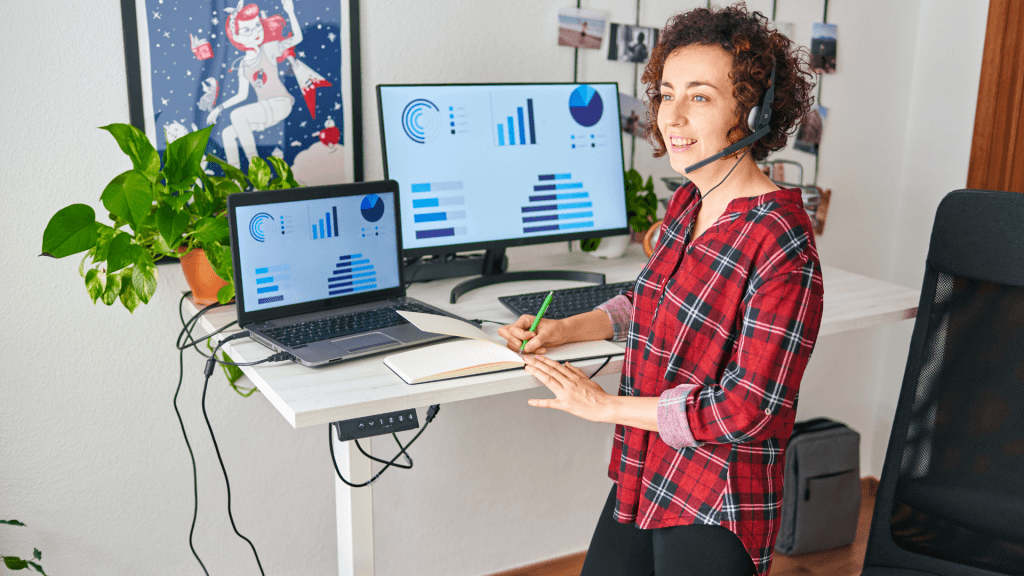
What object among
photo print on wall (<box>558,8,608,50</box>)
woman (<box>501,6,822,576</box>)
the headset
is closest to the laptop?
woman (<box>501,6,822,576</box>)

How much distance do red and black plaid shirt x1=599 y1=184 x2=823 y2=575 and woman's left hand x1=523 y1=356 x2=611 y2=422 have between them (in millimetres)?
67

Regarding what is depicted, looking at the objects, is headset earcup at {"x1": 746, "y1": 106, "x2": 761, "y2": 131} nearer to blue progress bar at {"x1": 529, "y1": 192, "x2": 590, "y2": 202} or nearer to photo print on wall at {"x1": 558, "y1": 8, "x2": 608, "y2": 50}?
blue progress bar at {"x1": 529, "y1": 192, "x2": 590, "y2": 202}

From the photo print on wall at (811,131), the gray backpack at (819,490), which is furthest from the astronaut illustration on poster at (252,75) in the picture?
the gray backpack at (819,490)

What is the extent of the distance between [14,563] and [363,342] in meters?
0.92

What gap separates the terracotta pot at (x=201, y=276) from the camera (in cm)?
145

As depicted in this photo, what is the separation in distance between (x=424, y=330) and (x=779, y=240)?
57 centimetres

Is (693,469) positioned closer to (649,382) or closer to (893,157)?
(649,382)

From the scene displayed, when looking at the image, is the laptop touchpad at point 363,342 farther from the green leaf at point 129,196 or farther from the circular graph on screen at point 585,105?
the circular graph on screen at point 585,105

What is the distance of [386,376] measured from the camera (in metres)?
1.19

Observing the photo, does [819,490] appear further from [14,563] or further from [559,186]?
[14,563]

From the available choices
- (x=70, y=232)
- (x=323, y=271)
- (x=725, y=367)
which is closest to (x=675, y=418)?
(x=725, y=367)

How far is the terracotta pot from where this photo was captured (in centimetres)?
145

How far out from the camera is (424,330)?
1.28 meters

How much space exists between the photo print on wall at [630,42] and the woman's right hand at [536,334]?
3.09 ft
